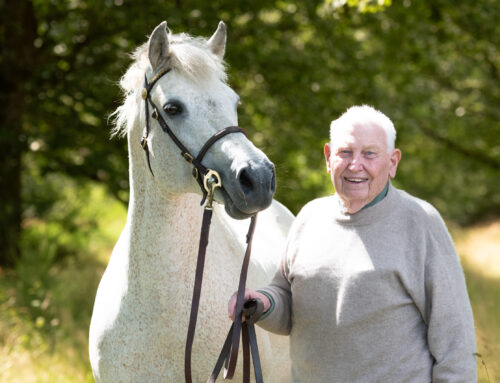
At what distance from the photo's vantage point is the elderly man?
2031 mm

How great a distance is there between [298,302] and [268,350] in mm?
559

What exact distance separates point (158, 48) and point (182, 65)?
133 mm

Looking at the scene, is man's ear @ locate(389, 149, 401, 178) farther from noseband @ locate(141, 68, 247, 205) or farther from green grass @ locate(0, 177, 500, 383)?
green grass @ locate(0, 177, 500, 383)

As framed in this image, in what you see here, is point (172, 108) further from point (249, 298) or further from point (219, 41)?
point (249, 298)

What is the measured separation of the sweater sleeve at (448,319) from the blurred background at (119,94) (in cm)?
333

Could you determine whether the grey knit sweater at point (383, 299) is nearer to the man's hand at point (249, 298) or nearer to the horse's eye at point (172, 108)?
the man's hand at point (249, 298)

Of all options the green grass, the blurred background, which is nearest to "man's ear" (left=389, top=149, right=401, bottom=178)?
the green grass

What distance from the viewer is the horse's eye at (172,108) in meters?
2.40

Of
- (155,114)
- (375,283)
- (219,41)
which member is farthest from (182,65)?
(375,283)

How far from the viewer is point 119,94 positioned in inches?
220

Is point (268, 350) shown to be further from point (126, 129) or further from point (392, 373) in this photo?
point (126, 129)

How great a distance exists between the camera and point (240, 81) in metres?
7.53

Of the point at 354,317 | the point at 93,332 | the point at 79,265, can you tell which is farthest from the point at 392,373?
the point at 79,265

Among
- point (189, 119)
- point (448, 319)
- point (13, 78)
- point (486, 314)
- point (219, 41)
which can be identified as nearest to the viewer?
point (448, 319)
